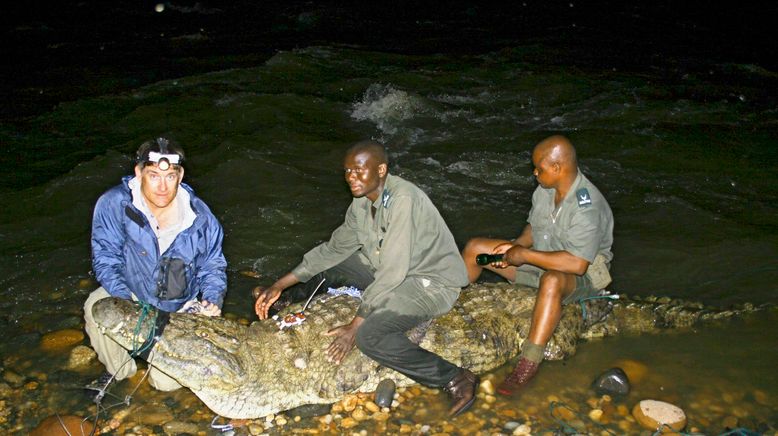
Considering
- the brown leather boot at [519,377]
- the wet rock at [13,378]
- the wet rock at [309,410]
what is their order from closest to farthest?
the wet rock at [309,410] < the brown leather boot at [519,377] < the wet rock at [13,378]

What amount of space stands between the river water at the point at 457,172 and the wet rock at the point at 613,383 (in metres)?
0.19

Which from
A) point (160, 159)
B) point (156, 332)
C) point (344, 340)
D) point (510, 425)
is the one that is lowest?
point (510, 425)

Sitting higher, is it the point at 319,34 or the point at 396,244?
the point at 319,34

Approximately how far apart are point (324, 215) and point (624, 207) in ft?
12.3

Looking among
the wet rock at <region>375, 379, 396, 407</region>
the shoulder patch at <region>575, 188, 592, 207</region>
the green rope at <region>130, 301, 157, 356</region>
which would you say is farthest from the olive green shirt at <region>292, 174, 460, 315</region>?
the green rope at <region>130, 301, 157, 356</region>

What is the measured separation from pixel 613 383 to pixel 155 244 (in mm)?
3409

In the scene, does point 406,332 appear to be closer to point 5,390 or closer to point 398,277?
point 398,277

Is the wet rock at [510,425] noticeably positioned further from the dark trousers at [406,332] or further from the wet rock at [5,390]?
the wet rock at [5,390]

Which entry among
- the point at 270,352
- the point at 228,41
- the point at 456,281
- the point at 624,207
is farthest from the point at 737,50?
the point at 270,352

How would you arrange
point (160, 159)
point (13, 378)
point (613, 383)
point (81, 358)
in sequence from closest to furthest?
1. point (160, 159)
2. point (613, 383)
3. point (13, 378)
4. point (81, 358)

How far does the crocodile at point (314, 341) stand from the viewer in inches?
172

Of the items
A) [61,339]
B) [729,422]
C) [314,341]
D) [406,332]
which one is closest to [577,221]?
[406,332]

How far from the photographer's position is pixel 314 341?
488cm

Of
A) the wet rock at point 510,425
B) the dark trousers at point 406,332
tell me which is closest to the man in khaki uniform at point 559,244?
the wet rock at point 510,425
